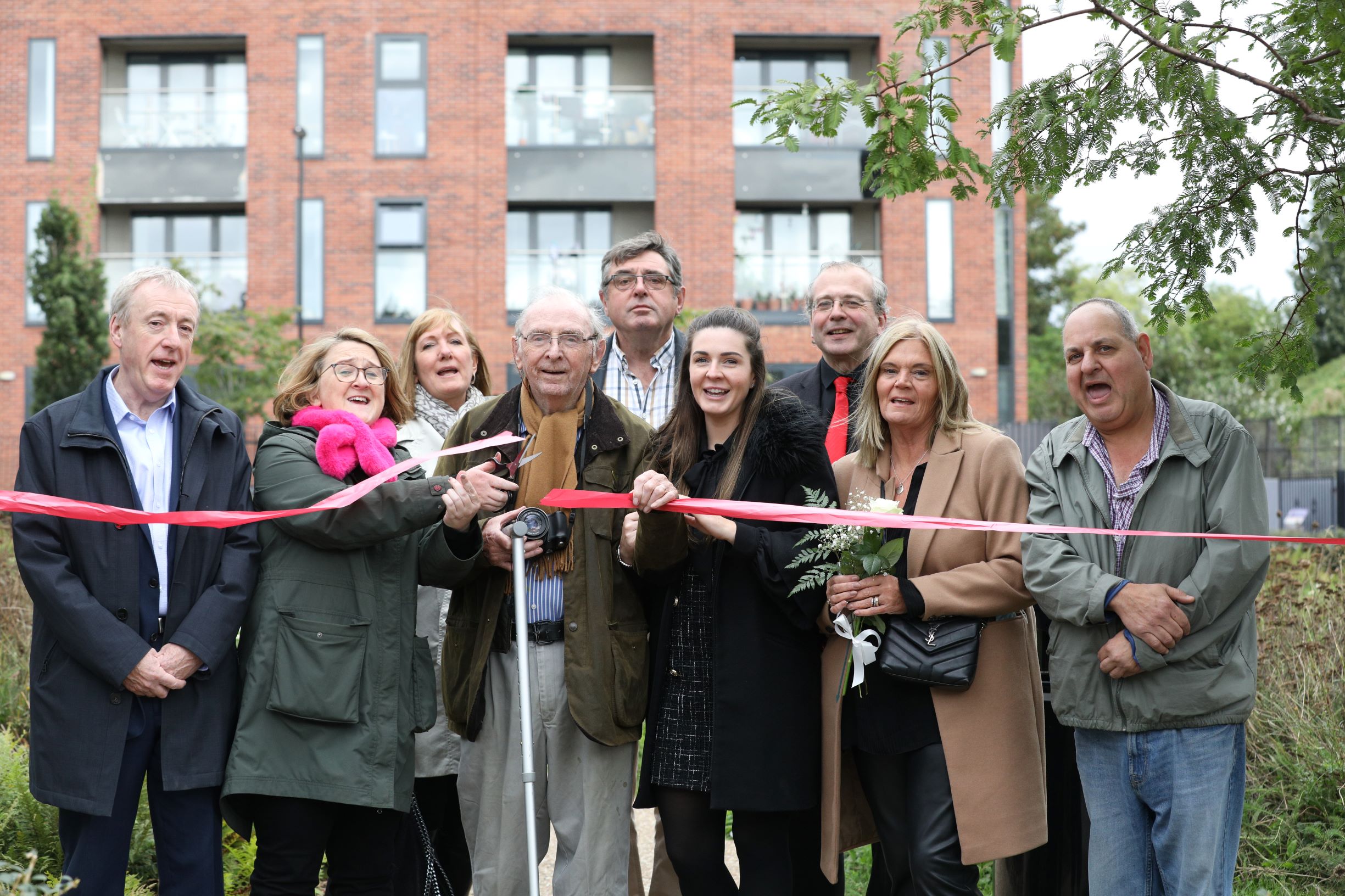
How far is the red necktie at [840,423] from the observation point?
17.2 feet

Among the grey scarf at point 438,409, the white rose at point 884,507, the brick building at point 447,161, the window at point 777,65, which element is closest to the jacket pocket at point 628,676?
the white rose at point 884,507

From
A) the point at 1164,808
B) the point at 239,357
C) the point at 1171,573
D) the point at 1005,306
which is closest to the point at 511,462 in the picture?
the point at 1171,573

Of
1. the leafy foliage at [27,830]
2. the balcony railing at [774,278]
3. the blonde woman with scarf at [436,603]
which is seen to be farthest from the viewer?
the balcony railing at [774,278]

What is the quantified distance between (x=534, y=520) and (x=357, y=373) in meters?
0.95

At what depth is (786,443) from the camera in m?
4.33

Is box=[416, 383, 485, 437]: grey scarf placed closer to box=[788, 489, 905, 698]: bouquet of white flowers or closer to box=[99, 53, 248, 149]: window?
box=[788, 489, 905, 698]: bouquet of white flowers

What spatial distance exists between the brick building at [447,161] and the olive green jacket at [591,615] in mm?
23722

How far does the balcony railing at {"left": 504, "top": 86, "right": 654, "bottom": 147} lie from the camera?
92.9 ft

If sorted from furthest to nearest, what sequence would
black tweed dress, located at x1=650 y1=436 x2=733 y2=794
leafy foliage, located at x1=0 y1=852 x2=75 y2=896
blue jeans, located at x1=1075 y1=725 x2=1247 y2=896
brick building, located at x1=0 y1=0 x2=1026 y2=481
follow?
brick building, located at x1=0 y1=0 x2=1026 y2=481
black tweed dress, located at x1=650 y1=436 x2=733 y2=794
blue jeans, located at x1=1075 y1=725 x2=1247 y2=896
leafy foliage, located at x1=0 y1=852 x2=75 y2=896

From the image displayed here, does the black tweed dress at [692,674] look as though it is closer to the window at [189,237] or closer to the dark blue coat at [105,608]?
the dark blue coat at [105,608]

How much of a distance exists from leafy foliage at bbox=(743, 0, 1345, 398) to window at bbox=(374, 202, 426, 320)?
24.7 m

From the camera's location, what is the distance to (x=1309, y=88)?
15.4ft

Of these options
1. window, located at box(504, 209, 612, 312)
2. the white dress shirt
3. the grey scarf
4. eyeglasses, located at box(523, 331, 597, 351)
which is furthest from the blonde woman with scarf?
window, located at box(504, 209, 612, 312)

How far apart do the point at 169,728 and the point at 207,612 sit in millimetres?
388
